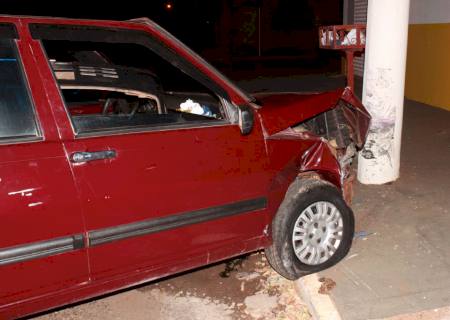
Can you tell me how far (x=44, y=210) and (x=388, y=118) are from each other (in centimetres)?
358

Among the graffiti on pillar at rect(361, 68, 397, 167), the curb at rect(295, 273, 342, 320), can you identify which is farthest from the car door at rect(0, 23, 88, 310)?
the graffiti on pillar at rect(361, 68, 397, 167)

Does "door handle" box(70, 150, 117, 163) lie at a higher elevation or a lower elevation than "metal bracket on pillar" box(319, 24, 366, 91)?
lower

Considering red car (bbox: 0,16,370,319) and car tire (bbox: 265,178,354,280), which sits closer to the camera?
red car (bbox: 0,16,370,319)

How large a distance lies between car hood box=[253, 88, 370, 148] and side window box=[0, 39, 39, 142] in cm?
145

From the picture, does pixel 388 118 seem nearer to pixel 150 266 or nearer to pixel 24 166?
pixel 150 266

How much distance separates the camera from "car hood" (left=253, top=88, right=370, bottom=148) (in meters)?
3.44

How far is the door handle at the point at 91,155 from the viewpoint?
2695mm

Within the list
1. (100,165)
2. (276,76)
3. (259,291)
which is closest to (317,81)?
(276,76)

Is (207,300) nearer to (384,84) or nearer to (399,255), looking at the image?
(399,255)

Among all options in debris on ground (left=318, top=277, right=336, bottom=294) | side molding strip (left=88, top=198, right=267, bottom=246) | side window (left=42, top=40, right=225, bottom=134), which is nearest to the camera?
side molding strip (left=88, top=198, right=267, bottom=246)

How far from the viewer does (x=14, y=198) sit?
254 cm

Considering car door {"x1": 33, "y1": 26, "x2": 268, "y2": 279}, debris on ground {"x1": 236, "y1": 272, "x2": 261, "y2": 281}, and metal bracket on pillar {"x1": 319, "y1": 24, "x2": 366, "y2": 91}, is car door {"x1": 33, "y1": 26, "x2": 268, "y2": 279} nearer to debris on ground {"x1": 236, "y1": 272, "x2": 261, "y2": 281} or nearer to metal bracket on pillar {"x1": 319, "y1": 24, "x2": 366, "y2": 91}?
debris on ground {"x1": 236, "y1": 272, "x2": 261, "y2": 281}

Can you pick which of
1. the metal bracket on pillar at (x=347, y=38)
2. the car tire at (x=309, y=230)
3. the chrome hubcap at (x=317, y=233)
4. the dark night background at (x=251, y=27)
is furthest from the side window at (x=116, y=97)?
the dark night background at (x=251, y=27)

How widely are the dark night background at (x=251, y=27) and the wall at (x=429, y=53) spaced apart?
1189 cm
